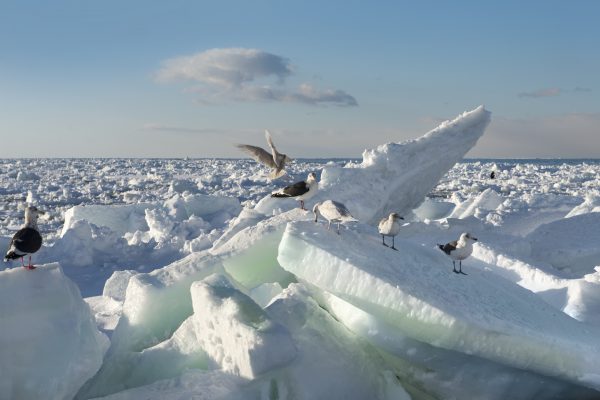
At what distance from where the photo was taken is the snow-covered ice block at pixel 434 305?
277 cm

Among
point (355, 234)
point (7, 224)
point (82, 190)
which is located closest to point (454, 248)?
point (355, 234)

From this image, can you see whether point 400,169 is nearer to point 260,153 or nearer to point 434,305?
point 260,153

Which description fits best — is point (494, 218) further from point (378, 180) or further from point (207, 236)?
point (207, 236)

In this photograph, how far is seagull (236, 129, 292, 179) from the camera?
6.04 metres

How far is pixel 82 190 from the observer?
2314 centimetres

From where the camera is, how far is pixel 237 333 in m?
2.62

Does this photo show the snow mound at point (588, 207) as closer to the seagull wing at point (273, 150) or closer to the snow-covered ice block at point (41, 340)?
the seagull wing at point (273, 150)

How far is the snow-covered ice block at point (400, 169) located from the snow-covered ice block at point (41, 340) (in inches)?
168

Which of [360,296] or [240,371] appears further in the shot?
[360,296]

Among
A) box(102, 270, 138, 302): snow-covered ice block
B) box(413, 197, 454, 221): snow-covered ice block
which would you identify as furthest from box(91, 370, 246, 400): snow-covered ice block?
box(413, 197, 454, 221): snow-covered ice block

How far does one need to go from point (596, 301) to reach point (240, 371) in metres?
3.31

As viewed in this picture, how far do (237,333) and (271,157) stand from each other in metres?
3.84

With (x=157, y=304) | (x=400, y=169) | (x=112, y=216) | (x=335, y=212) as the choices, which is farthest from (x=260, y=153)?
(x=112, y=216)

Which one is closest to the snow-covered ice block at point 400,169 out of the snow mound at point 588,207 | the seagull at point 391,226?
the snow mound at point 588,207
